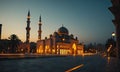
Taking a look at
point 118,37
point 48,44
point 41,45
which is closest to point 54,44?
point 48,44

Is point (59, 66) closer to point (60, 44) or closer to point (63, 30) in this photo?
point (60, 44)

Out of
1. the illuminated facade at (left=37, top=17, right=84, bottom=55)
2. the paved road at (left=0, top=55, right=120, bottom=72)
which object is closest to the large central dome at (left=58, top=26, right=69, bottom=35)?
the illuminated facade at (left=37, top=17, right=84, bottom=55)

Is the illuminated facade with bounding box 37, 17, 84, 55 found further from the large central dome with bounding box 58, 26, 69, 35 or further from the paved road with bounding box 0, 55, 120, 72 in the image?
the paved road with bounding box 0, 55, 120, 72

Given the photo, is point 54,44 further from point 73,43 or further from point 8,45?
point 8,45

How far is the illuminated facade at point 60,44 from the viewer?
287ft

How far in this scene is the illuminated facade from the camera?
287ft

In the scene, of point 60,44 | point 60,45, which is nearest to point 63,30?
point 60,44

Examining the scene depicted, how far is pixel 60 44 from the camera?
87.9m

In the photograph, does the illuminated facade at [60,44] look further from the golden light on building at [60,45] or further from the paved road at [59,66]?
the paved road at [59,66]

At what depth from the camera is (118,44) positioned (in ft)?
78.9

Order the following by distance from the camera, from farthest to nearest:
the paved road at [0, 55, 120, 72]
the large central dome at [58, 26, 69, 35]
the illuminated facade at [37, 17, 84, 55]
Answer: the large central dome at [58, 26, 69, 35]
the illuminated facade at [37, 17, 84, 55]
the paved road at [0, 55, 120, 72]

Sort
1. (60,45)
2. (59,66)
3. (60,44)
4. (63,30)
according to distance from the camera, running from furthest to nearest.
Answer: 1. (63,30)
2. (60,44)
3. (60,45)
4. (59,66)

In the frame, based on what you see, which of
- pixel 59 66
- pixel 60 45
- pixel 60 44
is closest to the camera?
pixel 59 66

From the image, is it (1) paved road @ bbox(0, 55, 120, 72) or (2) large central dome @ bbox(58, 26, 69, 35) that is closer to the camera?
(1) paved road @ bbox(0, 55, 120, 72)
